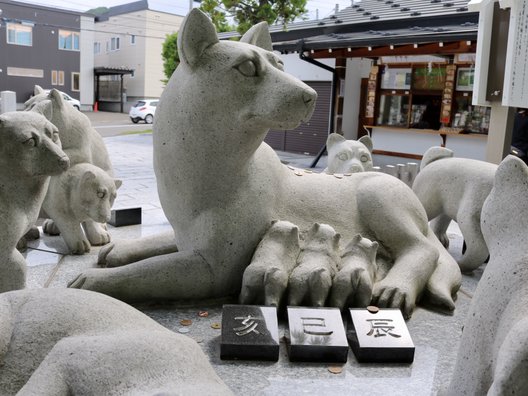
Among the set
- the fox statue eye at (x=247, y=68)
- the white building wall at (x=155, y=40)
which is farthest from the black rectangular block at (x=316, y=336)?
the white building wall at (x=155, y=40)

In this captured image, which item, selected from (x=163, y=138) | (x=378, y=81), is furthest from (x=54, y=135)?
(x=378, y=81)

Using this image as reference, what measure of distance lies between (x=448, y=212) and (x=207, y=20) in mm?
2070

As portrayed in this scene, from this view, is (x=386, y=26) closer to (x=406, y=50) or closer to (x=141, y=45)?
(x=406, y=50)

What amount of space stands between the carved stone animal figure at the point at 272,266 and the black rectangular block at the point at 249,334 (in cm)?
16

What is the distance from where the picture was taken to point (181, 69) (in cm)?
284

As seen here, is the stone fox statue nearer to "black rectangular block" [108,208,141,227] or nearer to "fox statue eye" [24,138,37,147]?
"fox statue eye" [24,138,37,147]

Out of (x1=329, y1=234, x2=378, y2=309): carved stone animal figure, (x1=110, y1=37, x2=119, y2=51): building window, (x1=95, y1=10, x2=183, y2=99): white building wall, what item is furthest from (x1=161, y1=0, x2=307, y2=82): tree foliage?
(x1=110, y1=37, x2=119, y2=51): building window

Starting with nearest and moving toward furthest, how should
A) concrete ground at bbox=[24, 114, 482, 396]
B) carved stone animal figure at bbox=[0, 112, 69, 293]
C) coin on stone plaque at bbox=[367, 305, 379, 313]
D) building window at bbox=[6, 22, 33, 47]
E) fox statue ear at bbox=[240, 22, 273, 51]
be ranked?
concrete ground at bbox=[24, 114, 482, 396] < carved stone animal figure at bbox=[0, 112, 69, 293] < coin on stone plaque at bbox=[367, 305, 379, 313] < fox statue ear at bbox=[240, 22, 273, 51] < building window at bbox=[6, 22, 33, 47]

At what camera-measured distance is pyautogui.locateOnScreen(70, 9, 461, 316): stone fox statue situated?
2658 mm

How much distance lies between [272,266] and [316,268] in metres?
0.21

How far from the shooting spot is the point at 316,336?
7.62 ft

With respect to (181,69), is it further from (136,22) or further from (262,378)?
(136,22)

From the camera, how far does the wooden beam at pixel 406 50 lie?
8320 millimetres

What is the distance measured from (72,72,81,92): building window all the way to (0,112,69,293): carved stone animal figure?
83.2 feet
